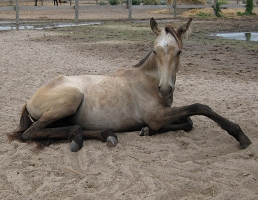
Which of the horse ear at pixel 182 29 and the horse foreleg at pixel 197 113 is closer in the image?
the horse foreleg at pixel 197 113

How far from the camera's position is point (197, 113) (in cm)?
491

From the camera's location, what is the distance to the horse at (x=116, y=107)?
189 inches

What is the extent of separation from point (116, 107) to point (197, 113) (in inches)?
40.2

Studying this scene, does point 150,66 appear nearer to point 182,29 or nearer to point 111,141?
point 182,29

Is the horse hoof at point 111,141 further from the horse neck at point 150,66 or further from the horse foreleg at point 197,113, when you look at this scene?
the horse neck at point 150,66

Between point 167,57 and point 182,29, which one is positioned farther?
point 182,29

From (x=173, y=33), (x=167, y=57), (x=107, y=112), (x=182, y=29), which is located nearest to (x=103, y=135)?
(x=107, y=112)

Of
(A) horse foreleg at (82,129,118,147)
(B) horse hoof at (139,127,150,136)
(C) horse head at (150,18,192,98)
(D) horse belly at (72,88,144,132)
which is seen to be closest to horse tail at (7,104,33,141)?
(D) horse belly at (72,88,144,132)

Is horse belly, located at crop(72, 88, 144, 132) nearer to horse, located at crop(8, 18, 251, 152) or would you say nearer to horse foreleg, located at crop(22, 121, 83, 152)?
horse, located at crop(8, 18, 251, 152)

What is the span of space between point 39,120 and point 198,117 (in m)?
2.36

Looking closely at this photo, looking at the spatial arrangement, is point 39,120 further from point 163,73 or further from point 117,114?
point 163,73

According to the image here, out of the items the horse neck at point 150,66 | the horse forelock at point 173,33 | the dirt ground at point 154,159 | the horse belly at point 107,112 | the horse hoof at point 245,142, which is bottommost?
the dirt ground at point 154,159

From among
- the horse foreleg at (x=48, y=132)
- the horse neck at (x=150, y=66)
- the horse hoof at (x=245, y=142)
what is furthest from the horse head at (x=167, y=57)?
the horse foreleg at (x=48, y=132)

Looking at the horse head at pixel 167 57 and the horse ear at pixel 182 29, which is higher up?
the horse ear at pixel 182 29
